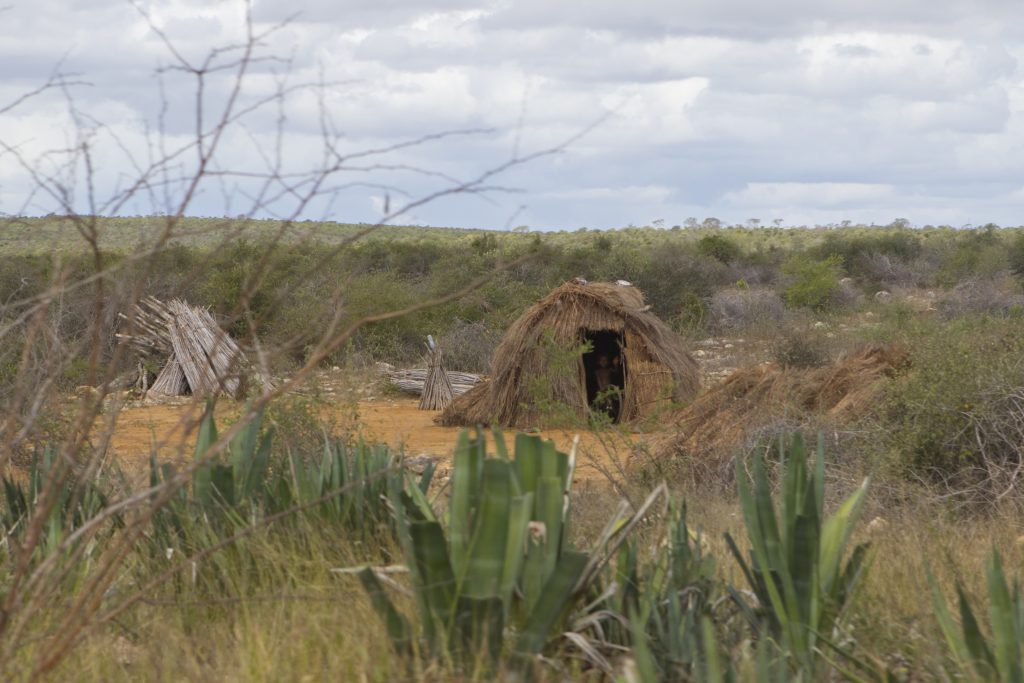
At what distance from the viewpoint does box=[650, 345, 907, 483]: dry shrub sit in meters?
8.35

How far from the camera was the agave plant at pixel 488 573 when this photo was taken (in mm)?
3057

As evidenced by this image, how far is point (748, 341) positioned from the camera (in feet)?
66.0

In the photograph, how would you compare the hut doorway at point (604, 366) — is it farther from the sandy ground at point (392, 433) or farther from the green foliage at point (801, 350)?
the green foliage at point (801, 350)

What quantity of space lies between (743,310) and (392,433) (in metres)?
11.7

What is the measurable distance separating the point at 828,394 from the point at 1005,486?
2.53 meters

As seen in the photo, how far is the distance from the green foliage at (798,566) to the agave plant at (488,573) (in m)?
0.43

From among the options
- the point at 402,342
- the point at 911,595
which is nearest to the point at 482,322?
the point at 402,342

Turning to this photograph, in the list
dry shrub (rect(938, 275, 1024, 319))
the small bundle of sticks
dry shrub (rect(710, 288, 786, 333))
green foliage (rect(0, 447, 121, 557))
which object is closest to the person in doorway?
the small bundle of sticks

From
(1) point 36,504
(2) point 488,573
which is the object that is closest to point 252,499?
(1) point 36,504

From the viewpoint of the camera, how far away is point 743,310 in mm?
23031

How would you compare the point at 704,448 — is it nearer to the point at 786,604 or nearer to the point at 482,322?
the point at 786,604

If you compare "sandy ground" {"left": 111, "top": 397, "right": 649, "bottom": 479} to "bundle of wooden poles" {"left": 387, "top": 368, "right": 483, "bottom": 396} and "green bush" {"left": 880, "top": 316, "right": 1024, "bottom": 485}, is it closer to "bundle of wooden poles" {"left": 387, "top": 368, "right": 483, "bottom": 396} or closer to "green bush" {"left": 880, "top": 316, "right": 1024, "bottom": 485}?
"bundle of wooden poles" {"left": 387, "top": 368, "right": 483, "bottom": 396}

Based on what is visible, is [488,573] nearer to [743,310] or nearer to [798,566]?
[798,566]

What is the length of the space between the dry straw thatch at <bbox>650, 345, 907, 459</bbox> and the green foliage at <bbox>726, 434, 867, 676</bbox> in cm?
446
